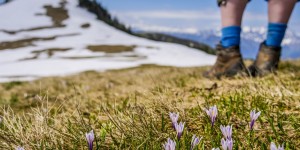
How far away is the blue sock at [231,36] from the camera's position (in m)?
6.09

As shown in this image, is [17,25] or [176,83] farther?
[17,25]

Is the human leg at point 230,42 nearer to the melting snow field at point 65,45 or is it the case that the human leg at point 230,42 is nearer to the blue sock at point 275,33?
the blue sock at point 275,33

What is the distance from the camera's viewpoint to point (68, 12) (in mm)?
140125

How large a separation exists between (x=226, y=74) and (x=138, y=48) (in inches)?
3249

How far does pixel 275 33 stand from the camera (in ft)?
19.8

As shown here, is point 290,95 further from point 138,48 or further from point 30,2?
point 30,2

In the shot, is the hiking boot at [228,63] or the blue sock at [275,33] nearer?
the blue sock at [275,33]

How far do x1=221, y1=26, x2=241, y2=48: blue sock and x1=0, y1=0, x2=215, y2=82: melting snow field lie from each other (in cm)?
4928

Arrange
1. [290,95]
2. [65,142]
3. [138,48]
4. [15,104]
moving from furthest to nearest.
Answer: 1. [138,48]
2. [15,104]
3. [290,95]
4. [65,142]

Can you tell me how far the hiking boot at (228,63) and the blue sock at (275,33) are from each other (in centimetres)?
54

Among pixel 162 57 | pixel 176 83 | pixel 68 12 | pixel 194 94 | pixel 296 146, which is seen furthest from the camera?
pixel 68 12

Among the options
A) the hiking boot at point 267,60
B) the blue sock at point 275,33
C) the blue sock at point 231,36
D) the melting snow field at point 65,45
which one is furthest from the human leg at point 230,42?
the melting snow field at point 65,45

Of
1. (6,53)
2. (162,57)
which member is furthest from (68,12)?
(162,57)

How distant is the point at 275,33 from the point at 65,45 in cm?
9357
